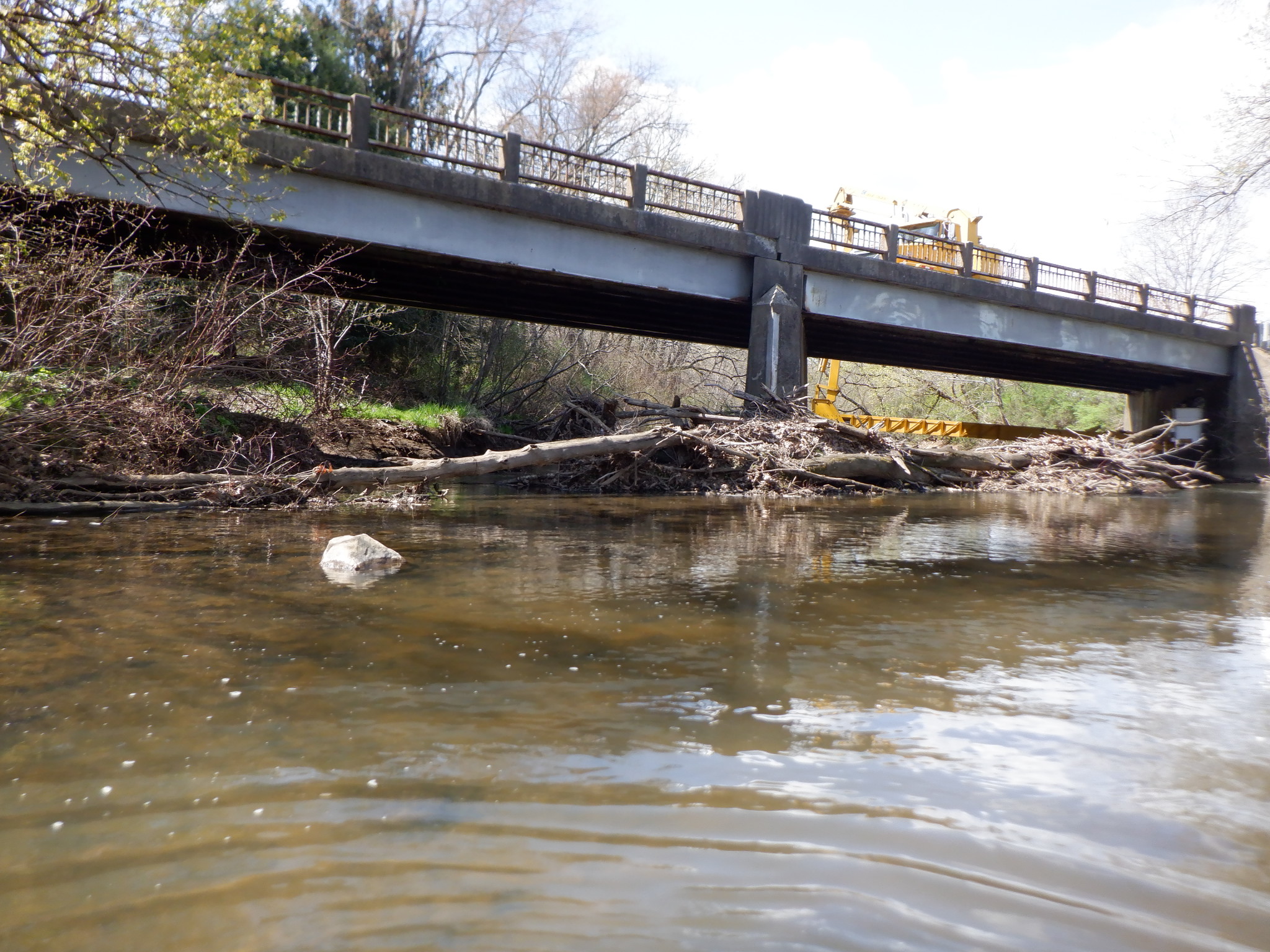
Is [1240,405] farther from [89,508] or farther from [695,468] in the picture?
[89,508]

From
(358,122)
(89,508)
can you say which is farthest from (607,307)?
(89,508)

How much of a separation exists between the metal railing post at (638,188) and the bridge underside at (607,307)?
1.48 meters

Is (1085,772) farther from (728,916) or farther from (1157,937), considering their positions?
(728,916)

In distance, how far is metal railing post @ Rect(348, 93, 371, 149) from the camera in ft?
40.9

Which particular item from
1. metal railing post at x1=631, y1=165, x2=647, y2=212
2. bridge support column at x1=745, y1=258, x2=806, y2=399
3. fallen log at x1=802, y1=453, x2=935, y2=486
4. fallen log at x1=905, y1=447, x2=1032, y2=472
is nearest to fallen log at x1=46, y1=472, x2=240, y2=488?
fallen log at x1=802, y1=453, x2=935, y2=486

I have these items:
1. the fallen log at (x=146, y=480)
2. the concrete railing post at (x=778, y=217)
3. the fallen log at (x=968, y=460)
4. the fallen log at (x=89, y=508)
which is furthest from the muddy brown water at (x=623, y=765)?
the concrete railing post at (x=778, y=217)

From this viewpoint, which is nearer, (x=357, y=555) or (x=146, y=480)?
(x=357, y=555)

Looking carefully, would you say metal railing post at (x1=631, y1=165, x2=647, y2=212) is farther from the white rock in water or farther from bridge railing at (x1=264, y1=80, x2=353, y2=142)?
the white rock in water

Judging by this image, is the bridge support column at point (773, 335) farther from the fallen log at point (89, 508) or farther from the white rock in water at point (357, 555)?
the white rock in water at point (357, 555)

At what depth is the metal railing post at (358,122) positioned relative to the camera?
12.5m

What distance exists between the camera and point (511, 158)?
13688mm

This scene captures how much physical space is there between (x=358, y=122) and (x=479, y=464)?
21.5 feet

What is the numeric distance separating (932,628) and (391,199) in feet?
37.5

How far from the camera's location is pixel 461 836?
200cm
